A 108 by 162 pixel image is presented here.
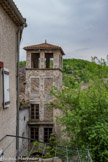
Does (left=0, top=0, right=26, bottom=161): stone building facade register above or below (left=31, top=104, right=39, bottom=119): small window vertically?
above

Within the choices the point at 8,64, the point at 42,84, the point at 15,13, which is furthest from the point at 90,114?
the point at 42,84

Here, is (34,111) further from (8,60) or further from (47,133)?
(8,60)

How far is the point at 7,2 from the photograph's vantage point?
5148mm

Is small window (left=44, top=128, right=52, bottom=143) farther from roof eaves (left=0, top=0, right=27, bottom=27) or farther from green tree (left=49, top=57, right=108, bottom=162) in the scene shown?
roof eaves (left=0, top=0, right=27, bottom=27)

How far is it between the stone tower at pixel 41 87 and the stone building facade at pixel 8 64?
10873 millimetres

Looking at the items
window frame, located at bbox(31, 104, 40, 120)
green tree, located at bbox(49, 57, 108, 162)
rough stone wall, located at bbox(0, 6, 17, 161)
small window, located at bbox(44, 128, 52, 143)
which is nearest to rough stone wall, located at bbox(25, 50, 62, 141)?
window frame, located at bbox(31, 104, 40, 120)

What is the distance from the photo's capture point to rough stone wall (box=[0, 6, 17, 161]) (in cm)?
527

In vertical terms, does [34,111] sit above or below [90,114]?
below

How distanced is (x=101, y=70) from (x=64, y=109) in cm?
247

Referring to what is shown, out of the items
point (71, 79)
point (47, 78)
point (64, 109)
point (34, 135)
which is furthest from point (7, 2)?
point (34, 135)

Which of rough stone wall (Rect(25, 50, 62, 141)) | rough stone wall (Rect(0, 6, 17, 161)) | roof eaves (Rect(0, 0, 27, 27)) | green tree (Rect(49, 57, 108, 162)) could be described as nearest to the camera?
roof eaves (Rect(0, 0, 27, 27))

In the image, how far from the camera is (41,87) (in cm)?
1822

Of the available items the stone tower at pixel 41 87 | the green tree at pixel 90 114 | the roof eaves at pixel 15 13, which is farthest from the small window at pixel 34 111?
the roof eaves at pixel 15 13

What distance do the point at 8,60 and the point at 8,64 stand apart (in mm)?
122
